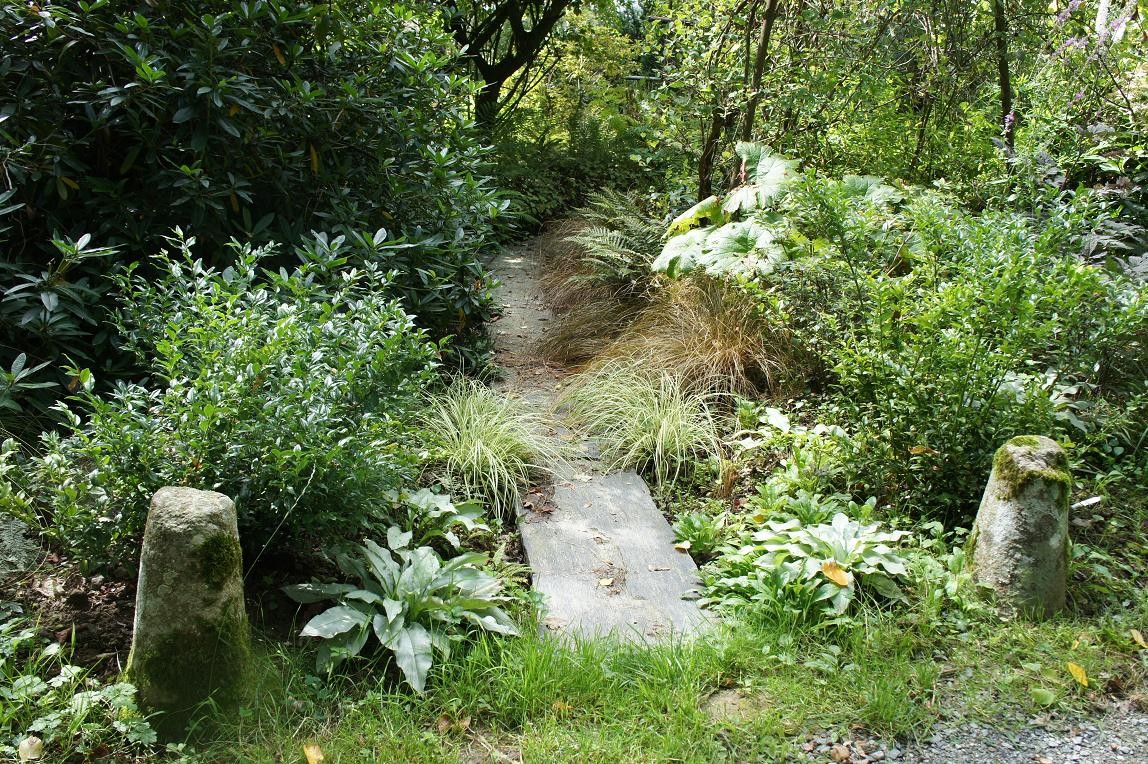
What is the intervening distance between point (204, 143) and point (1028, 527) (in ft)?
12.8

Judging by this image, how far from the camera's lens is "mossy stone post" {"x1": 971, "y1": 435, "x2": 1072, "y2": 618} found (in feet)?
9.94

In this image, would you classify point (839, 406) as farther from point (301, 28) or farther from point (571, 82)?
point (571, 82)

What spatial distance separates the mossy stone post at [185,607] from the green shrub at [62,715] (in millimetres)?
75

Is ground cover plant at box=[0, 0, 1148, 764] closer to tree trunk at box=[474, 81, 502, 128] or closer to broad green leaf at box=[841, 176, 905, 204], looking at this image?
broad green leaf at box=[841, 176, 905, 204]

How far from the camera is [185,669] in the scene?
2.45 m

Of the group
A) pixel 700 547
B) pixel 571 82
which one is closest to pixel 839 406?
pixel 700 547

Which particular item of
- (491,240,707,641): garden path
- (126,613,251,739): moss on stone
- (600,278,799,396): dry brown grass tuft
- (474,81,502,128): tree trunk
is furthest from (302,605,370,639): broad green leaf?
(474,81,502,128): tree trunk

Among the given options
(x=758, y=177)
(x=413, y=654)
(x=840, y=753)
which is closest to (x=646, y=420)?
(x=413, y=654)

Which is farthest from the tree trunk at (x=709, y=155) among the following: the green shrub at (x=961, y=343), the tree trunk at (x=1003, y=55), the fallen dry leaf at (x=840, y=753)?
the fallen dry leaf at (x=840, y=753)

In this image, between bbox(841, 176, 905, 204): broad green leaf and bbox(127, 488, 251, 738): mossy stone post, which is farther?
bbox(841, 176, 905, 204): broad green leaf

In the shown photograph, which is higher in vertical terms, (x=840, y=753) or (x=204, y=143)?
(x=204, y=143)

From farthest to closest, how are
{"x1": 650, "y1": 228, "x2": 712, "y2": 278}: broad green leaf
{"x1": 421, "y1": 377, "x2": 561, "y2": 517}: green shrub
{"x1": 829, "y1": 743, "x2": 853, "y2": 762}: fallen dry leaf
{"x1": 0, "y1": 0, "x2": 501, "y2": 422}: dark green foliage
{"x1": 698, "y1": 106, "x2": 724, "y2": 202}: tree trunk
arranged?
{"x1": 698, "y1": 106, "x2": 724, "y2": 202}: tree trunk < {"x1": 650, "y1": 228, "x2": 712, "y2": 278}: broad green leaf < {"x1": 421, "y1": 377, "x2": 561, "y2": 517}: green shrub < {"x1": 0, "y1": 0, "x2": 501, "y2": 422}: dark green foliage < {"x1": 829, "y1": 743, "x2": 853, "y2": 762}: fallen dry leaf

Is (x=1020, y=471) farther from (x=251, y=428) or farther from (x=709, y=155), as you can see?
(x=709, y=155)

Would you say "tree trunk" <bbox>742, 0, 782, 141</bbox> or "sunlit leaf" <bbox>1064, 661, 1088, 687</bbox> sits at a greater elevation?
"tree trunk" <bbox>742, 0, 782, 141</bbox>
